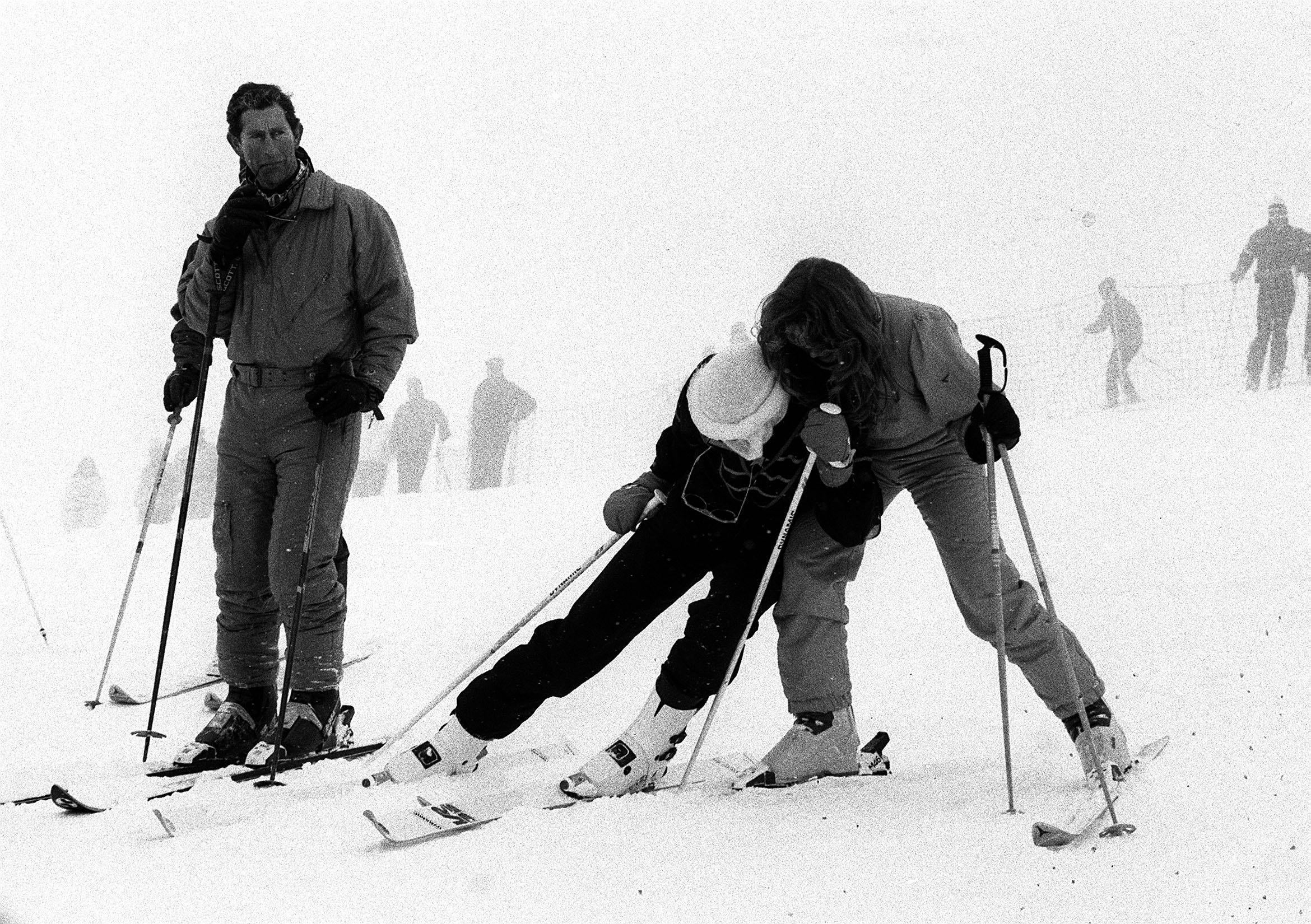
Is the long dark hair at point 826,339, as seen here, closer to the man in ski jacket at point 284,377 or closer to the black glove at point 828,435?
the black glove at point 828,435

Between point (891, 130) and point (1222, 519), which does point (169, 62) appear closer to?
point (891, 130)

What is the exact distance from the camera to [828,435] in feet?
9.04

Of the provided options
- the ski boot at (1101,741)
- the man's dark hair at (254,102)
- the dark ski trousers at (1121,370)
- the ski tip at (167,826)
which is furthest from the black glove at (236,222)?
the dark ski trousers at (1121,370)

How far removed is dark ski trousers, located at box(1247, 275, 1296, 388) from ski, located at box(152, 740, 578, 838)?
27.5ft

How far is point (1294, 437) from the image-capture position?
7305 mm

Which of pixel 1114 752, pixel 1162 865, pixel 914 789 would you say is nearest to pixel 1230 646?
pixel 1114 752

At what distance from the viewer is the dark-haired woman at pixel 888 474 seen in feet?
8.93

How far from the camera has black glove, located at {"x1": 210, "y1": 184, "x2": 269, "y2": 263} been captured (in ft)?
10.5

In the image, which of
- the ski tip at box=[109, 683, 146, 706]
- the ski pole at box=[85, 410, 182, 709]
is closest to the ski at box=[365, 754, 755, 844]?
the ski pole at box=[85, 410, 182, 709]

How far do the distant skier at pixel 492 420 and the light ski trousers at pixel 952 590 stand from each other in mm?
8275

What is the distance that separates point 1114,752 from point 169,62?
73628 millimetres

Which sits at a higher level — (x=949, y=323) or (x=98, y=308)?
(x=949, y=323)

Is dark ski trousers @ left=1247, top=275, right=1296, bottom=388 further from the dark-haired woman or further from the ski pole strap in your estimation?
the ski pole strap

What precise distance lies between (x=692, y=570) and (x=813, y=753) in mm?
511
